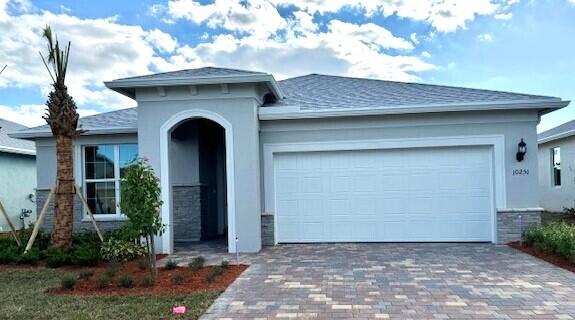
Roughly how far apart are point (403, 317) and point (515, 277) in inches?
111

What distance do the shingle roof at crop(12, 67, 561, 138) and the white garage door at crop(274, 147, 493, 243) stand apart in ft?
3.71

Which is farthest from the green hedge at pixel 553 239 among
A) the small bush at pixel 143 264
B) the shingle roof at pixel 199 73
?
the small bush at pixel 143 264

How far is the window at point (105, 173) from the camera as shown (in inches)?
468

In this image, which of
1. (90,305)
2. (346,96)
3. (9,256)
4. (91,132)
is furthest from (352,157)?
(9,256)

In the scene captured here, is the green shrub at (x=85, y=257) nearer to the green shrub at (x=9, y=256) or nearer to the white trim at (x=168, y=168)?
the green shrub at (x=9, y=256)

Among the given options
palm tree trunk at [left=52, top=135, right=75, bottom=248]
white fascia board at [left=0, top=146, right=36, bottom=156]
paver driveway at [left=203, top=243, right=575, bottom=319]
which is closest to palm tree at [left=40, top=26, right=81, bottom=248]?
palm tree trunk at [left=52, top=135, right=75, bottom=248]

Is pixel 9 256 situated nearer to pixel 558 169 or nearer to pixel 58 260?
pixel 58 260

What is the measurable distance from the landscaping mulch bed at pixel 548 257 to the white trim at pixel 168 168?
19.7 ft

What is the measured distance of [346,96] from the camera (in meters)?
11.6

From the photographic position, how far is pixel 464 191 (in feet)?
33.5

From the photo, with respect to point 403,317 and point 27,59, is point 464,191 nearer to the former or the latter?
point 403,317

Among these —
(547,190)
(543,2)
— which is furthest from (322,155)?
(547,190)

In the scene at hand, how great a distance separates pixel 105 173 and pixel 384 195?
739 centimetres

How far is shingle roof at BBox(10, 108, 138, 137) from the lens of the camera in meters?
11.5
